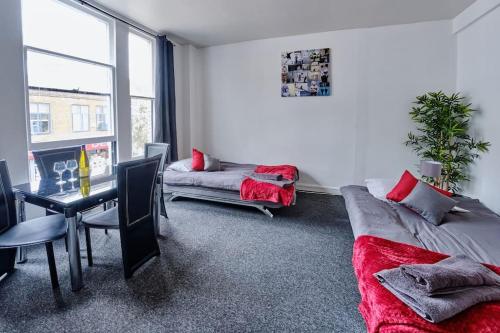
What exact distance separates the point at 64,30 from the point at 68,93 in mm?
714

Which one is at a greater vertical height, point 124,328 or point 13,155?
point 13,155

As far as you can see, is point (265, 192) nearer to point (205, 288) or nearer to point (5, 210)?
point (205, 288)

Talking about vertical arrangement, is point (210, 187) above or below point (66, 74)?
below

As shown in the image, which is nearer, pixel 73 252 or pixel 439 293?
pixel 439 293

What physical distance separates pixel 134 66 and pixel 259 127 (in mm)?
2250

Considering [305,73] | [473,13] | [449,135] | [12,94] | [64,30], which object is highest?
[473,13]

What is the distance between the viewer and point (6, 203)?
2.00 m

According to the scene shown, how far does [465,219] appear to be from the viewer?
94.1 inches

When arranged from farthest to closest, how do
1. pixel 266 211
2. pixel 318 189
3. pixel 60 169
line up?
pixel 318 189 → pixel 266 211 → pixel 60 169

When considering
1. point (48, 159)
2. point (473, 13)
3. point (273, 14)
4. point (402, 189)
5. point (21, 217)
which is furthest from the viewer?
point (273, 14)

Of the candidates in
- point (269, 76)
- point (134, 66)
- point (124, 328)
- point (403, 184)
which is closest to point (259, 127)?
point (269, 76)

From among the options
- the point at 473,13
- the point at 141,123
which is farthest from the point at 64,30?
the point at 473,13

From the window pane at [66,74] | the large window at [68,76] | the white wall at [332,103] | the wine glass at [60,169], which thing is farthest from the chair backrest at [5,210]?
the white wall at [332,103]

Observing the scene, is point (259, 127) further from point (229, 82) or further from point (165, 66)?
point (165, 66)
